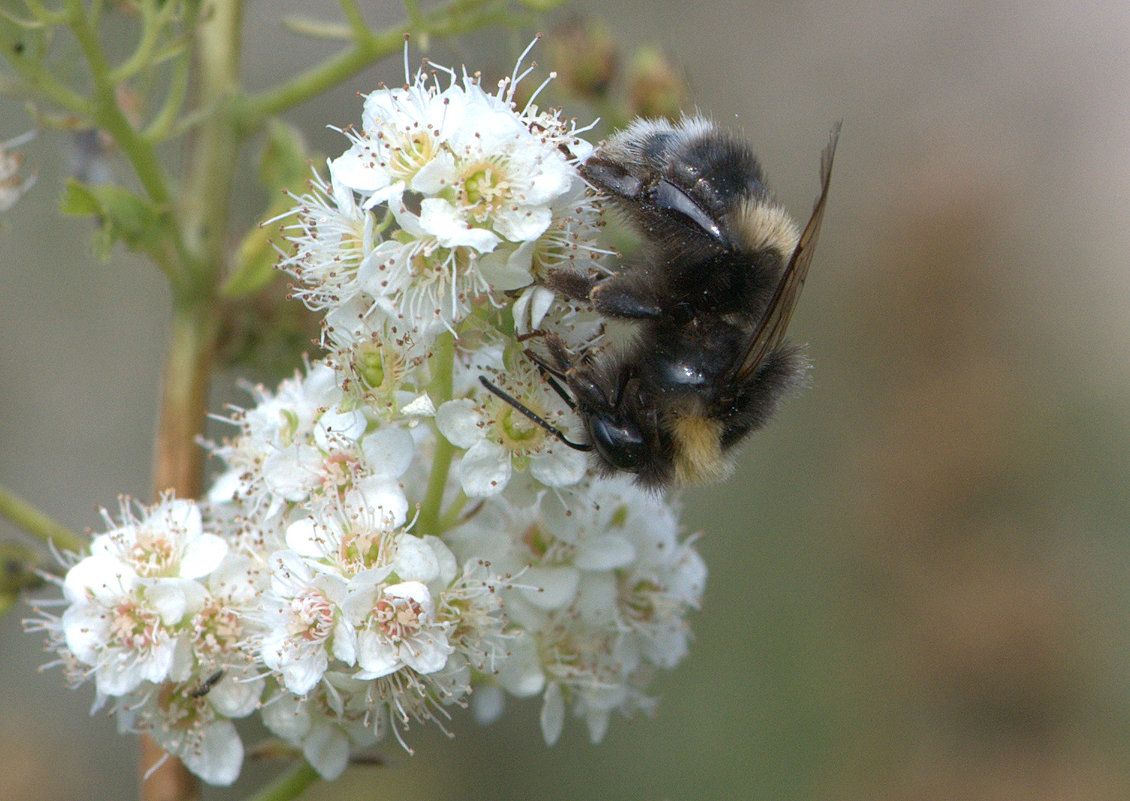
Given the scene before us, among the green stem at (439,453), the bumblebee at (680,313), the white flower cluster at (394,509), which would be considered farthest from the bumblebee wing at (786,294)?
the green stem at (439,453)

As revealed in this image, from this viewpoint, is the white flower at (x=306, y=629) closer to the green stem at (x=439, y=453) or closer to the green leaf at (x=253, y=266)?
the green stem at (x=439, y=453)

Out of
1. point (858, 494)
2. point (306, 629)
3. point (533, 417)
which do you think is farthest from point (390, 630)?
point (858, 494)

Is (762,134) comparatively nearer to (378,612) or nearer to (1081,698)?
(1081,698)

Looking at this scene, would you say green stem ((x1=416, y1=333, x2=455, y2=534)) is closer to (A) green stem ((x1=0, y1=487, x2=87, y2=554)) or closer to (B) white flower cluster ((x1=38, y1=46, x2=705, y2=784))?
(B) white flower cluster ((x1=38, y1=46, x2=705, y2=784))

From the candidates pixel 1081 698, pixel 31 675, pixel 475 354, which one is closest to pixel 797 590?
pixel 1081 698

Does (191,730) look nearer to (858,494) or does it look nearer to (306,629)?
(306,629)

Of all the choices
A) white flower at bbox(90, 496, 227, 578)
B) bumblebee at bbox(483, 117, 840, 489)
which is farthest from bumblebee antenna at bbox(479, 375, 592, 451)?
white flower at bbox(90, 496, 227, 578)
